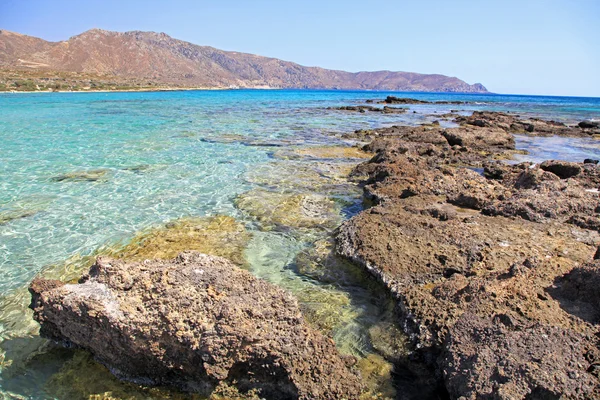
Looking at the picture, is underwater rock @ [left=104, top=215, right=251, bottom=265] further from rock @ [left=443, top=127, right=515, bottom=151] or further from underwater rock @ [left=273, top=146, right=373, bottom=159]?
rock @ [left=443, top=127, right=515, bottom=151]

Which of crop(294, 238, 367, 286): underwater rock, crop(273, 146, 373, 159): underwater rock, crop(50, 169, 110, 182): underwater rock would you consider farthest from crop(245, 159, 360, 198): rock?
crop(50, 169, 110, 182): underwater rock

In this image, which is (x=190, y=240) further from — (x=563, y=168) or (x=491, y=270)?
(x=563, y=168)

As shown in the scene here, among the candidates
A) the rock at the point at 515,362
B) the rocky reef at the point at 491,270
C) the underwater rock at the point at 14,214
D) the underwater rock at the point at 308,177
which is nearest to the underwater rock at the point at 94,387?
the rock at the point at 515,362

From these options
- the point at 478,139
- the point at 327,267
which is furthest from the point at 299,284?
the point at 478,139

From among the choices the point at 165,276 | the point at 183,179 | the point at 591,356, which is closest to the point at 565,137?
the point at 183,179

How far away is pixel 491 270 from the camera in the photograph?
5539 mm

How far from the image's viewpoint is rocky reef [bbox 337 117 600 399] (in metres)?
3.34

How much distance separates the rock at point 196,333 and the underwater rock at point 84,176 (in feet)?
27.2

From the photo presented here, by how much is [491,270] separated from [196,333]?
4234 millimetres

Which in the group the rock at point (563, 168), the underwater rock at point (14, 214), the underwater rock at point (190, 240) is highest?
the rock at point (563, 168)

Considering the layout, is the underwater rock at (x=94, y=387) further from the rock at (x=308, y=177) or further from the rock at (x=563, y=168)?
the rock at (x=563, y=168)

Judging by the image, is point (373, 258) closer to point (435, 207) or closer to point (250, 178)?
point (435, 207)

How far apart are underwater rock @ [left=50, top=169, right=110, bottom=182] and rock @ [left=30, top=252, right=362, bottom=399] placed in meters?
8.29

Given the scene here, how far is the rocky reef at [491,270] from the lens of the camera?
3336 millimetres
